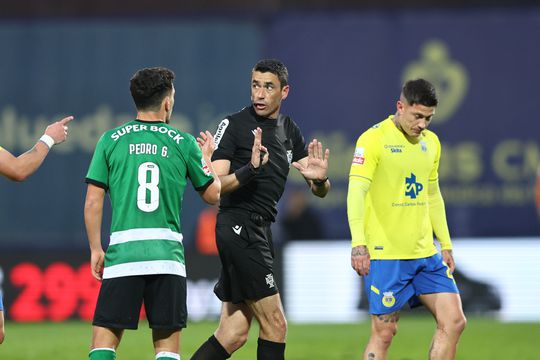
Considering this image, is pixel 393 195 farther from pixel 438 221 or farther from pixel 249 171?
pixel 249 171

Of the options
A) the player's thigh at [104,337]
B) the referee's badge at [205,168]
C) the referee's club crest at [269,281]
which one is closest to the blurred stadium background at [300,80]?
the referee's club crest at [269,281]

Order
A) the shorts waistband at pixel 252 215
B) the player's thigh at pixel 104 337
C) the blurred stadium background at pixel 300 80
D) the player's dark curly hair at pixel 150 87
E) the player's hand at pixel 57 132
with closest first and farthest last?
the player's thigh at pixel 104 337, the player's dark curly hair at pixel 150 87, the player's hand at pixel 57 132, the shorts waistband at pixel 252 215, the blurred stadium background at pixel 300 80

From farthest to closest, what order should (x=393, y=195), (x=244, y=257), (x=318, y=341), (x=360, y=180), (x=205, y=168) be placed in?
(x=318, y=341) → (x=393, y=195) → (x=360, y=180) → (x=244, y=257) → (x=205, y=168)

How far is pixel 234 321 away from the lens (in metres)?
7.89

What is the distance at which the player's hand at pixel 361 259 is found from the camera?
7.59 metres

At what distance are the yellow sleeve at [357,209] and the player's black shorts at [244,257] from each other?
0.60 metres

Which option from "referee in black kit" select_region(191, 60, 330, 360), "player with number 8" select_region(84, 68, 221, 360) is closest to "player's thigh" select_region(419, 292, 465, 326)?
"referee in black kit" select_region(191, 60, 330, 360)

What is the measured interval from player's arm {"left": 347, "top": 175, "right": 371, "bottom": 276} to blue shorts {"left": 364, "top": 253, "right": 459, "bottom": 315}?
228mm

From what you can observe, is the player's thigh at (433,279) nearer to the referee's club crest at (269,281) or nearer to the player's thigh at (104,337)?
the referee's club crest at (269,281)

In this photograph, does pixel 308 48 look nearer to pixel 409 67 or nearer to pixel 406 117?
pixel 409 67

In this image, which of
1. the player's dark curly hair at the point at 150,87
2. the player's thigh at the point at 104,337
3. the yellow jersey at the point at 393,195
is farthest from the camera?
the yellow jersey at the point at 393,195

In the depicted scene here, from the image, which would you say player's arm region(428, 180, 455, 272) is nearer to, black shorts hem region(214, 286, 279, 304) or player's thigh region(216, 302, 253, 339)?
black shorts hem region(214, 286, 279, 304)

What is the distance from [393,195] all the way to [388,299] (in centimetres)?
72

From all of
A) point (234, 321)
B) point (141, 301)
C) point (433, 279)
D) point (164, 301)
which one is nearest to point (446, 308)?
point (433, 279)
